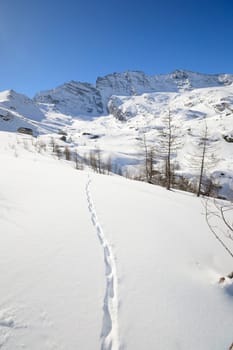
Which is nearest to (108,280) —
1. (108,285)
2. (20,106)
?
(108,285)

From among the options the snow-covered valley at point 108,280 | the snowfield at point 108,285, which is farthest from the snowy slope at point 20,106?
the snowfield at point 108,285

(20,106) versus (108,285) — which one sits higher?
(20,106)

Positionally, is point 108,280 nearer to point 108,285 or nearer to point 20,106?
point 108,285

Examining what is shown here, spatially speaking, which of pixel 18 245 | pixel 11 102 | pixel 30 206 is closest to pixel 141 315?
pixel 18 245

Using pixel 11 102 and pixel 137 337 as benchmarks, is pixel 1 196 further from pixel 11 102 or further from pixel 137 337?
pixel 11 102

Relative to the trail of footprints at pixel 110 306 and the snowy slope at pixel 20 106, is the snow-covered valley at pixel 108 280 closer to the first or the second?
the trail of footprints at pixel 110 306

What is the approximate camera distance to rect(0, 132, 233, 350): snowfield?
200 cm

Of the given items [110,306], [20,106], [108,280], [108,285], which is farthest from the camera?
[20,106]

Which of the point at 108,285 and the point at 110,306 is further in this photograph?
the point at 108,285

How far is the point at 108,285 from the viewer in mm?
2756

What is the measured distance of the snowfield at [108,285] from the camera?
2.00m

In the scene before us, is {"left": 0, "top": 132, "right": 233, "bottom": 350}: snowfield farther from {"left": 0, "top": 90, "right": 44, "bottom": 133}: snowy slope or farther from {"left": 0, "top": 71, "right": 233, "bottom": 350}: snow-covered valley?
{"left": 0, "top": 90, "right": 44, "bottom": 133}: snowy slope

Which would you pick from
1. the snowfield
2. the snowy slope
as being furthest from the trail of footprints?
the snowy slope

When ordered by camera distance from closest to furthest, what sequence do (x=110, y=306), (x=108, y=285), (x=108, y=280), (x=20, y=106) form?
1. (x=110, y=306)
2. (x=108, y=285)
3. (x=108, y=280)
4. (x=20, y=106)
